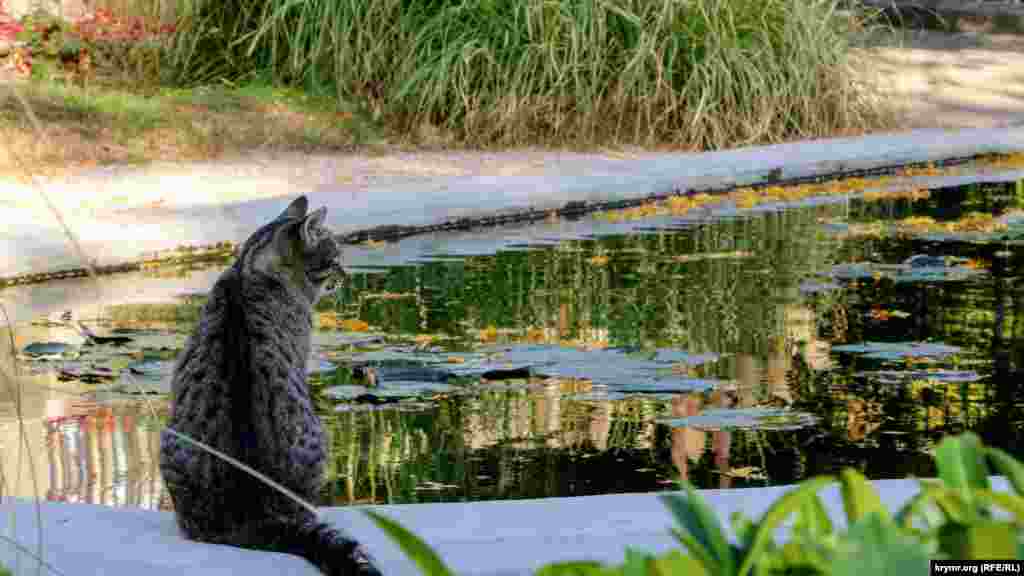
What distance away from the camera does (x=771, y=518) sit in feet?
7.09

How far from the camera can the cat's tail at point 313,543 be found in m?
4.05

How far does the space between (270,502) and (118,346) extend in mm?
3820

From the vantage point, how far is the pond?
19.9ft

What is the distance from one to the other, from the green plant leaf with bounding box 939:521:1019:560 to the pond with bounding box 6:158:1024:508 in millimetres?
2449

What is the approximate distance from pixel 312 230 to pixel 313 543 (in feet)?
5.43

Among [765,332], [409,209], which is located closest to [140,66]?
[409,209]

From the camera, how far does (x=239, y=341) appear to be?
4.58 meters

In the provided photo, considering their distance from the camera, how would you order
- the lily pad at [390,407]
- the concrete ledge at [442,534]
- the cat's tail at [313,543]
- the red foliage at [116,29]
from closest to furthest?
1. the cat's tail at [313,543]
2. the concrete ledge at [442,534]
3. the lily pad at [390,407]
4. the red foliage at [116,29]

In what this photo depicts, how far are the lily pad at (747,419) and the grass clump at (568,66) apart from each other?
880 centimetres

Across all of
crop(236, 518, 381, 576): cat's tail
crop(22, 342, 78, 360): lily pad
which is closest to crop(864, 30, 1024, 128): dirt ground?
crop(22, 342, 78, 360): lily pad

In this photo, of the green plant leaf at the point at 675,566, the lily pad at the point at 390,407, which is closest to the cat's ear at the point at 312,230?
the lily pad at the point at 390,407

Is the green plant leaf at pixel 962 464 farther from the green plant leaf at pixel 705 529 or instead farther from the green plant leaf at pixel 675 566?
the green plant leaf at pixel 675 566

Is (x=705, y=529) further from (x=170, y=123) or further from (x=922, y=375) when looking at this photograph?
(x=170, y=123)

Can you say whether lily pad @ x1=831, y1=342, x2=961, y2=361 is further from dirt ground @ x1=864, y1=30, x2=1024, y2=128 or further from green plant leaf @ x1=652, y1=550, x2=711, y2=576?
dirt ground @ x1=864, y1=30, x2=1024, y2=128
